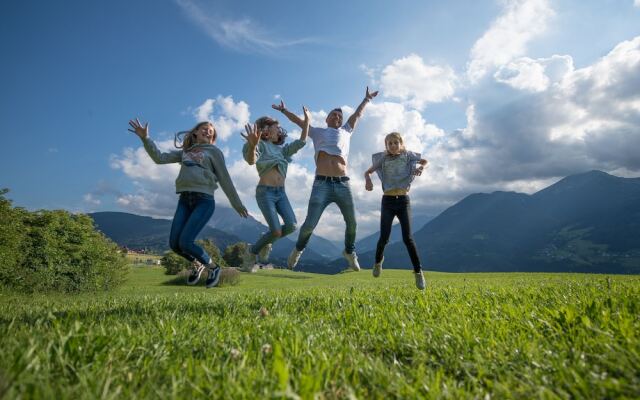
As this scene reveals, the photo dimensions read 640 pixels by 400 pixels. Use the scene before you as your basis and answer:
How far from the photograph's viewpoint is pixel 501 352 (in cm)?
272

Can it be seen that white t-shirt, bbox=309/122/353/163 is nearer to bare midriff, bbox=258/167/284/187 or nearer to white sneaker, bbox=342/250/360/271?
bare midriff, bbox=258/167/284/187

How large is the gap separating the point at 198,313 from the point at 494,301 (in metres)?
4.28

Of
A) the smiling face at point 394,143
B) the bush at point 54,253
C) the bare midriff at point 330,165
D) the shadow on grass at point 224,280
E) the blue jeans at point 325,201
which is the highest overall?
the smiling face at point 394,143

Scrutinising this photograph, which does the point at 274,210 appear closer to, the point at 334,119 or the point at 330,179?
the point at 330,179

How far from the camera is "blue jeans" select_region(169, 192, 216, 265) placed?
7.14 m

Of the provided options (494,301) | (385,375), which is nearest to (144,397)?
(385,375)

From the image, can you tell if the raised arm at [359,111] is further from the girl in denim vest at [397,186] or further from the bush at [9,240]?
the bush at [9,240]

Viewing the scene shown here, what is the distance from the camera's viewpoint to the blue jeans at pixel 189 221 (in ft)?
23.4

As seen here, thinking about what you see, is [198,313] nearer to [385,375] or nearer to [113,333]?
[113,333]

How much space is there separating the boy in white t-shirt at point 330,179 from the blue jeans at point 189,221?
2.41 m

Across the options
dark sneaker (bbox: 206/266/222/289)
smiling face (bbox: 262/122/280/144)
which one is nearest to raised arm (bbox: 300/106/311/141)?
smiling face (bbox: 262/122/280/144)

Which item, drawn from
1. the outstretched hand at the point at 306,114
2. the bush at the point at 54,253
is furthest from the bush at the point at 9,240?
the outstretched hand at the point at 306,114

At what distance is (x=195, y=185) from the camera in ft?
24.0

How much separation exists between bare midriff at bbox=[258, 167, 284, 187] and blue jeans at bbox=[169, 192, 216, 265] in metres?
1.47
